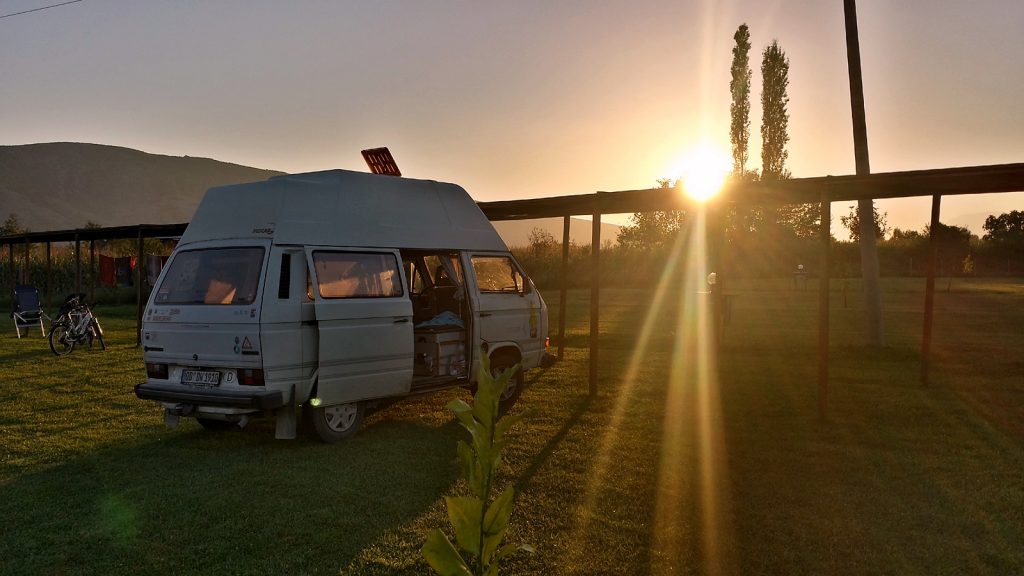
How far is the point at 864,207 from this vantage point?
1459 cm

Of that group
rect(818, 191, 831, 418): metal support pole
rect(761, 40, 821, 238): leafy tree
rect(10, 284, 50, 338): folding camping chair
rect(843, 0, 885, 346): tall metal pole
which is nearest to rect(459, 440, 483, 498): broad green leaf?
rect(818, 191, 831, 418): metal support pole

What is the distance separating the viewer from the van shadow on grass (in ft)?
14.5

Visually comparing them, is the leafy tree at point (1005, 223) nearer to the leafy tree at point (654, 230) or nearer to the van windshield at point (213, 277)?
the leafy tree at point (654, 230)

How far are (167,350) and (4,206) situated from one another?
167158 mm

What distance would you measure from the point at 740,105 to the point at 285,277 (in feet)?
146

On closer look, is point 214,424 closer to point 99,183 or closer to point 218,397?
point 218,397

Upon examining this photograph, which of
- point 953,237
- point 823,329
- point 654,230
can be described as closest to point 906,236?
point 953,237

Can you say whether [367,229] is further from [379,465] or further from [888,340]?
[888,340]

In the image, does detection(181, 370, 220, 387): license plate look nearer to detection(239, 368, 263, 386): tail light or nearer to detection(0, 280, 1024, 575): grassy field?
detection(239, 368, 263, 386): tail light

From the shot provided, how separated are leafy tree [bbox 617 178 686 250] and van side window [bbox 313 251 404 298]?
4791 cm

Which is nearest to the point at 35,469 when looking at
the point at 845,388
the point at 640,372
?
the point at 640,372

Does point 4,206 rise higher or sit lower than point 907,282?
higher

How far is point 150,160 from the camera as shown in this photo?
594ft

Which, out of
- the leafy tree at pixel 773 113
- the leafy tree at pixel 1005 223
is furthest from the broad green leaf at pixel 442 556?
the leafy tree at pixel 1005 223
